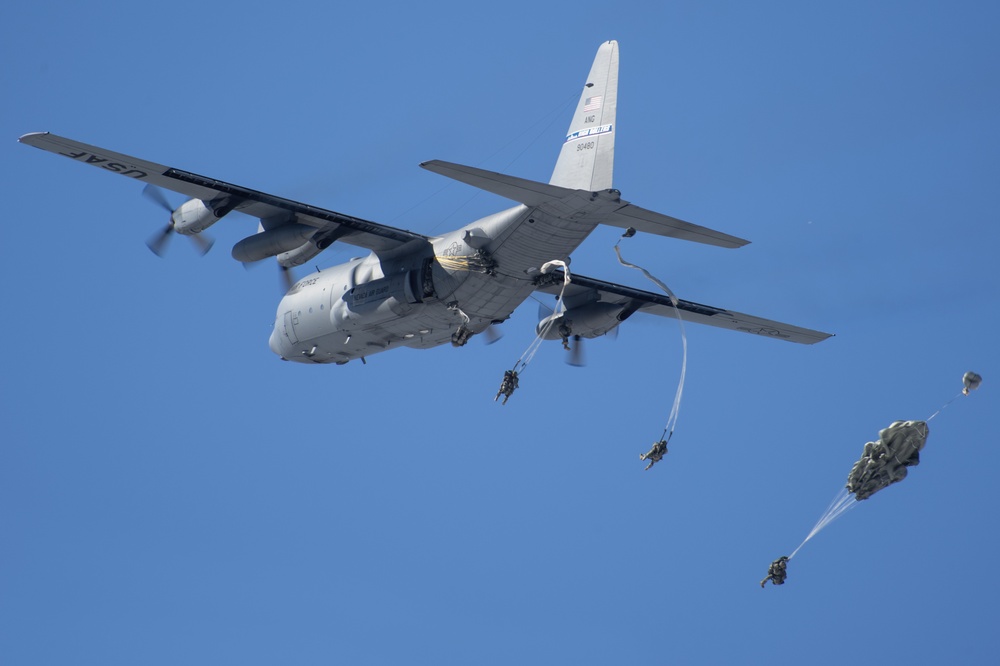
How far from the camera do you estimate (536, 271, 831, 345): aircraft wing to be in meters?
36.7

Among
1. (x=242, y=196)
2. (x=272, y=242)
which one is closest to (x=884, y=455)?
(x=272, y=242)

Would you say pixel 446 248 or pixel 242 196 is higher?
pixel 242 196

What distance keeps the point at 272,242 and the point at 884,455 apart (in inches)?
558

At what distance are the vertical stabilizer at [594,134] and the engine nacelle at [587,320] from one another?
18.9ft

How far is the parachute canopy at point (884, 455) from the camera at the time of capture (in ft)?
93.8

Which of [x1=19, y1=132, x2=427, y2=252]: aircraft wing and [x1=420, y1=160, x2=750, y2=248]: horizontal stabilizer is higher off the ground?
[x1=19, y1=132, x2=427, y2=252]: aircraft wing

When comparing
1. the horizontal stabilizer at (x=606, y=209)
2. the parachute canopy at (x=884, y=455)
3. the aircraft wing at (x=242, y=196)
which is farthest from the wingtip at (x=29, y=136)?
the parachute canopy at (x=884, y=455)

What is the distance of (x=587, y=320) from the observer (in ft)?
120

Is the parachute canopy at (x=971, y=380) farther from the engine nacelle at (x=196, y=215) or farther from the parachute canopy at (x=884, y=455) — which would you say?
the engine nacelle at (x=196, y=215)

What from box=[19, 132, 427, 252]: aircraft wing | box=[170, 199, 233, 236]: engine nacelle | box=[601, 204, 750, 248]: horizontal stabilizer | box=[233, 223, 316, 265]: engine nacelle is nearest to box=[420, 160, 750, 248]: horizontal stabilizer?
box=[601, 204, 750, 248]: horizontal stabilizer

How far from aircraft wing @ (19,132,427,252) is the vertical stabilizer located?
421 cm

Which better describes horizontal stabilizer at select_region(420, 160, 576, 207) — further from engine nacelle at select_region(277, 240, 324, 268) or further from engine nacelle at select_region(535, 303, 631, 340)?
engine nacelle at select_region(535, 303, 631, 340)

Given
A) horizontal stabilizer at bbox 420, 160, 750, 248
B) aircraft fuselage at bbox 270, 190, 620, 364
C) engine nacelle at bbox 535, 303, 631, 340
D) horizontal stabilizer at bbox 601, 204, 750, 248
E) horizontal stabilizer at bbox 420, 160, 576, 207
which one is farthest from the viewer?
engine nacelle at bbox 535, 303, 631, 340

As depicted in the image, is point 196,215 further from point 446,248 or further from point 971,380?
point 971,380
